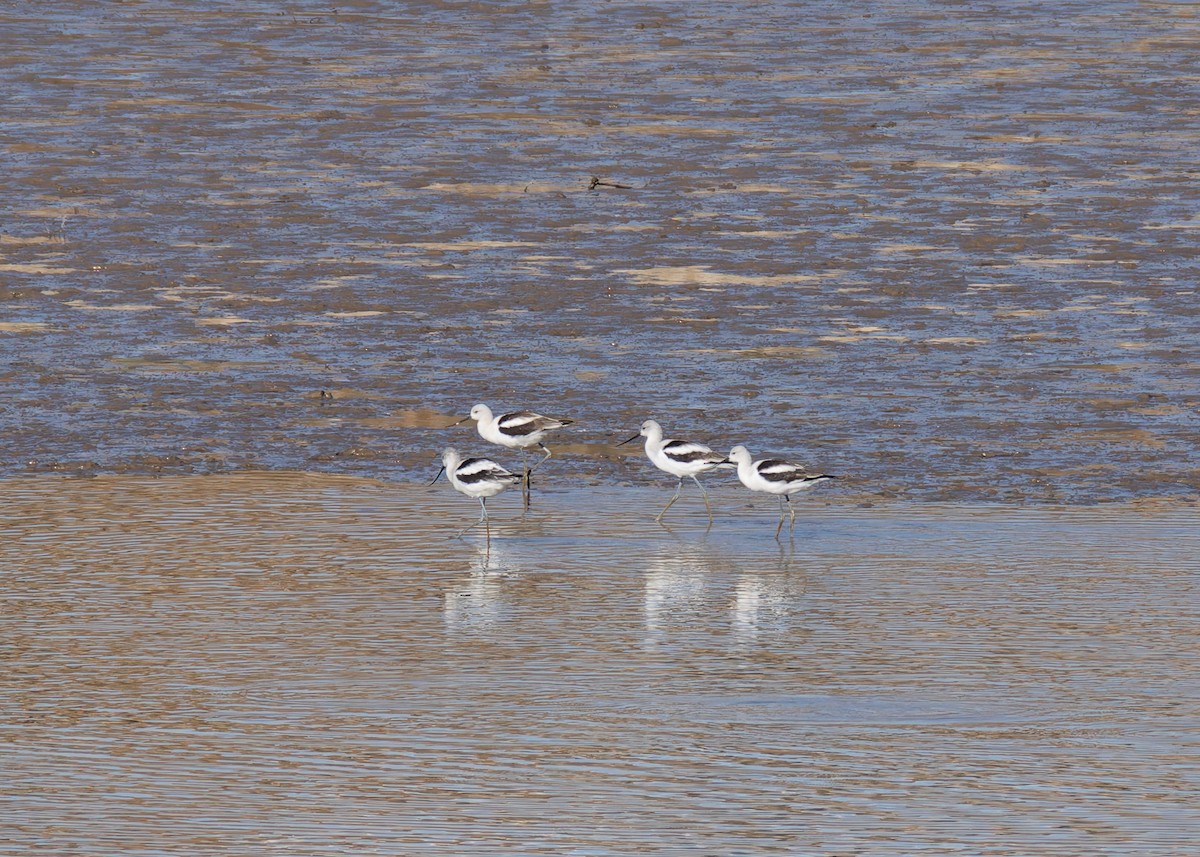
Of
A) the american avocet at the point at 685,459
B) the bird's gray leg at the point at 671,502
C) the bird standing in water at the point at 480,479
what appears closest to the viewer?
the bird standing in water at the point at 480,479

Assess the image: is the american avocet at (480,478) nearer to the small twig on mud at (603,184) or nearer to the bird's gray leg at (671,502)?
the bird's gray leg at (671,502)

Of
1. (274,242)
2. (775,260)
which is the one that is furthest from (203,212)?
(775,260)

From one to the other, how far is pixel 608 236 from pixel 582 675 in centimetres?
1188

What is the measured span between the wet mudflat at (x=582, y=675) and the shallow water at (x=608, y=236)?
117 centimetres

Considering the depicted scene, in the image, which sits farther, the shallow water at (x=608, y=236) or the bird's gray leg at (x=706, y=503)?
the shallow water at (x=608, y=236)

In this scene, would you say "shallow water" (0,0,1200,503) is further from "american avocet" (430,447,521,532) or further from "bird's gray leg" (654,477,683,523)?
"american avocet" (430,447,521,532)

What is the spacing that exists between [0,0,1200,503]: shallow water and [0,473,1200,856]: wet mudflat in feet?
3.85

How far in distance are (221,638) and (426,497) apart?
3346 mm

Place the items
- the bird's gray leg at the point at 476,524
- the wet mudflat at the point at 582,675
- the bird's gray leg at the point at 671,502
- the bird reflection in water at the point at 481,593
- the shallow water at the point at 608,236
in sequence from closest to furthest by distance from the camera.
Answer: the wet mudflat at the point at 582,675, the bird reflection in water at the point at 481,593, the bird's gray leg at the point at 476,524, the bird's gray leg at the point at 671,502, the shallow water at the point at 608,236

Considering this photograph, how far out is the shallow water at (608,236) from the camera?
1510 centimetres

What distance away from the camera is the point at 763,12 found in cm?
3531

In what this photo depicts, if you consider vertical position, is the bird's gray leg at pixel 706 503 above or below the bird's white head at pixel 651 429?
below

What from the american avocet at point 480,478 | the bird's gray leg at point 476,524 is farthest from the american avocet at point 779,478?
the bird's gray leg at point 476,524

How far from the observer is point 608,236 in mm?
21328
